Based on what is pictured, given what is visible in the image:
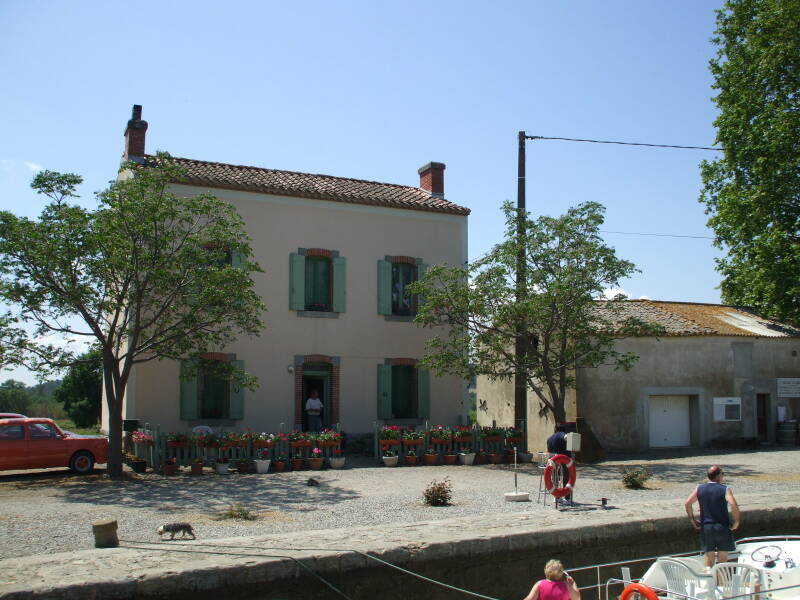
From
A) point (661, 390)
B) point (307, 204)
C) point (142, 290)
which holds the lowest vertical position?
point (661, 390)

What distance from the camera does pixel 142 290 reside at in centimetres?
1491

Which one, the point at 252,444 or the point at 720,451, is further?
the point at 720,451

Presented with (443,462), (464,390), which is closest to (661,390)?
(464,390)

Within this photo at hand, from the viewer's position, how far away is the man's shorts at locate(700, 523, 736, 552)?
8.34 metres

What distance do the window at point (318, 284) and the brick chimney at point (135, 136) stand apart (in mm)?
5044

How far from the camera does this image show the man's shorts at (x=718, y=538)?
27.4 ft

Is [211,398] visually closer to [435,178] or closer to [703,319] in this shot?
[435,178]

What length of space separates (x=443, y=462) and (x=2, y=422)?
31.1 feet

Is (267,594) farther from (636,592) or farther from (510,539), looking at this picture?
(636,592)

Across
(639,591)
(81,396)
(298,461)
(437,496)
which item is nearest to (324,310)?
(298,461)

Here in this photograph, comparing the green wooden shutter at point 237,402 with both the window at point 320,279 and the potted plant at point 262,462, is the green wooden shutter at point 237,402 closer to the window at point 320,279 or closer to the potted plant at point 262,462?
the window at point 320,279

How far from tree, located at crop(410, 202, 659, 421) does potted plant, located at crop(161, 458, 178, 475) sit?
6.29m

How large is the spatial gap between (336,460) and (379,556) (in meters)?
9.66

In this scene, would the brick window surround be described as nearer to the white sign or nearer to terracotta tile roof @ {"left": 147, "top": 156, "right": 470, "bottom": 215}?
terracotta tile roof @ {"left": 147, "top": 156, "right": 470, "bottom": 215}
